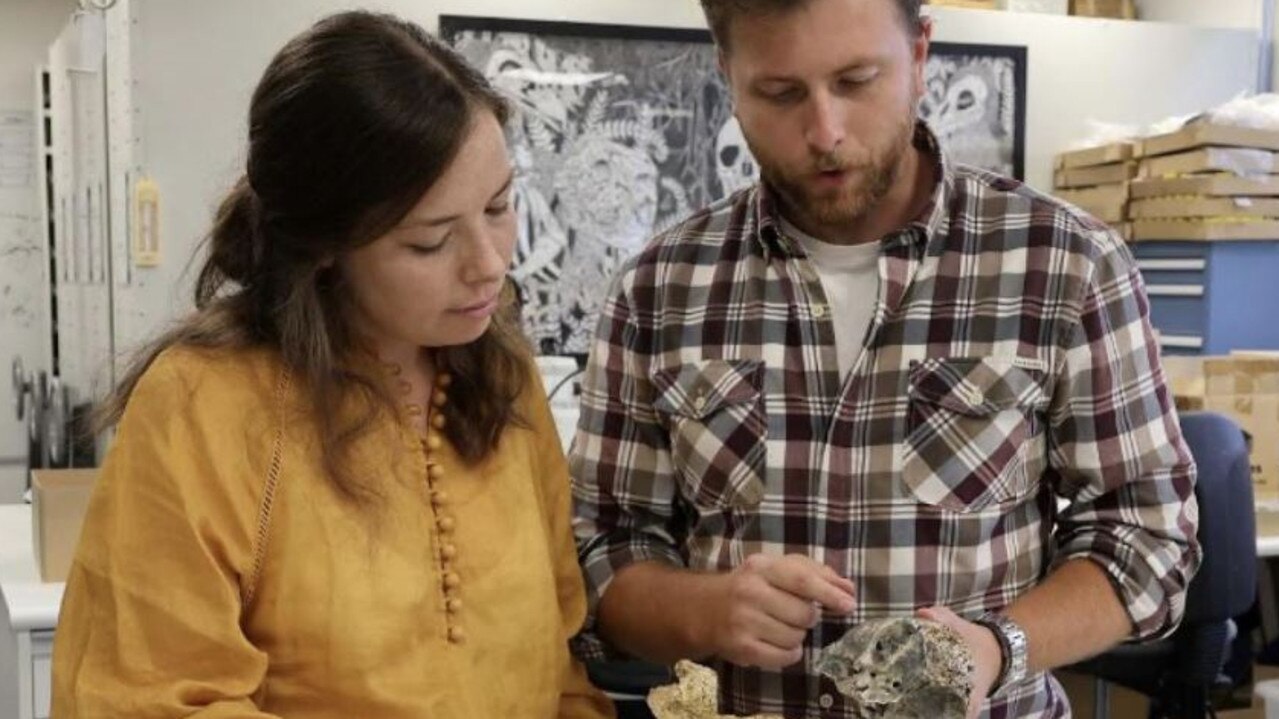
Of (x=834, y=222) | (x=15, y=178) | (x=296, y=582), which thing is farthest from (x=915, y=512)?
(x=15, y=178)

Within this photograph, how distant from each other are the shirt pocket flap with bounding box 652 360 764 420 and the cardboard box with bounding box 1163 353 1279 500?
6.78 feet

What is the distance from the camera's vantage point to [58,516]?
7.48 feet

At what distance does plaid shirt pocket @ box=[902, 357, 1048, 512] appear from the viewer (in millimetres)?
1258

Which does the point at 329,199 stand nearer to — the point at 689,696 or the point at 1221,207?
the point at 689,696

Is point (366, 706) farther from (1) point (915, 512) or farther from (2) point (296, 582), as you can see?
(1) point (915, 512)

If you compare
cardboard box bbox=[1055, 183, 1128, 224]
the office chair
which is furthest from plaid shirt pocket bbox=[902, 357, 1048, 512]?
cardboard box bbox=[1055, 183, 1128, 224]

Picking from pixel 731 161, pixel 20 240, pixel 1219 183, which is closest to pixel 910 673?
pixel 731 161

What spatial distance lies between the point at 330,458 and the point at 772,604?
0.39 m

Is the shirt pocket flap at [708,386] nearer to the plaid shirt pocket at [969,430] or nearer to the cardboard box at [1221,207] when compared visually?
the plaid shirt pocket at [969,430]

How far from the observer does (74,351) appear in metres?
4.48

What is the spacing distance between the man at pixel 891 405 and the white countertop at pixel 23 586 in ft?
3.39

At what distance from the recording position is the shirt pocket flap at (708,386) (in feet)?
4.33

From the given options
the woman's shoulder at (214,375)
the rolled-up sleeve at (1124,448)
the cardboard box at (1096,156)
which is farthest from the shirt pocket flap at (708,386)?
the cardboard box at (1096,156)

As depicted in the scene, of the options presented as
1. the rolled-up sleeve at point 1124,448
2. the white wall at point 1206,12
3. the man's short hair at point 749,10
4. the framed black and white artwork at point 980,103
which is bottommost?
the rolled-up sleeve at point 1124,448
